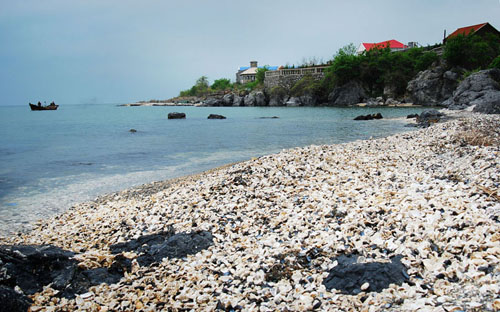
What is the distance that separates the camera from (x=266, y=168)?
882 cm

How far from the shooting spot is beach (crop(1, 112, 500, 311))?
371 centimetres

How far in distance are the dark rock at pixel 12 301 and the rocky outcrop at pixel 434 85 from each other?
227 ft

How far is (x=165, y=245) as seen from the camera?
5.16 metres

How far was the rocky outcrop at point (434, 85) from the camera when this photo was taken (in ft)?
204

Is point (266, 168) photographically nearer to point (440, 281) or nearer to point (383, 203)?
point (383, 203)

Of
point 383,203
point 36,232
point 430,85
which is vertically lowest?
point 36,232

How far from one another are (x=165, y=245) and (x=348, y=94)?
276 ft

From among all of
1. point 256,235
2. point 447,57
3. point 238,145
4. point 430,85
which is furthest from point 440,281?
point 447,57

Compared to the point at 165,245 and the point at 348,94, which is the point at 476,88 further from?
the point at 165,245

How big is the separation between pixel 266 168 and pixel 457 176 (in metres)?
4.44

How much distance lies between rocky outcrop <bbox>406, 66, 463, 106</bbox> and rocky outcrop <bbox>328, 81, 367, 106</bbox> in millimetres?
16058

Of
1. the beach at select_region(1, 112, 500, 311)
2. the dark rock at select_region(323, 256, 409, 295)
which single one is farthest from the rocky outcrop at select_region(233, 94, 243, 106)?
the dark rock at select_region(323, 256, 409, 295)

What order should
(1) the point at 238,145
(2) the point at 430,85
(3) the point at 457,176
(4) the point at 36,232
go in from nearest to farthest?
(3) the point at 457,176
(4) the point at 36,232
(1) the point at 238,145
(2) the point at 430,85

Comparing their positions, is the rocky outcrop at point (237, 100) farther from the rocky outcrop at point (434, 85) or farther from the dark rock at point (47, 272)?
the dark rock at point (47, 272)
